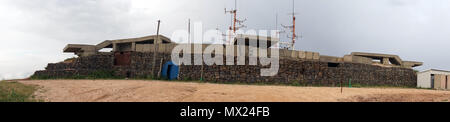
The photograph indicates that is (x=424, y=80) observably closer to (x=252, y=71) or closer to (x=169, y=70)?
(x=252, y=71)

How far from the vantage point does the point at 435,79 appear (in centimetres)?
2144

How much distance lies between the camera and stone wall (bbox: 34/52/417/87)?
18438 mm

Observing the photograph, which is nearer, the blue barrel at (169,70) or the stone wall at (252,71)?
the stone wall at (252,71)

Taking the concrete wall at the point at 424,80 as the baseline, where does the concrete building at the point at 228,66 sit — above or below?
above

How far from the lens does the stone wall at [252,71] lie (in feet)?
60.5

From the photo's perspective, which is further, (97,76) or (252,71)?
(97,76)

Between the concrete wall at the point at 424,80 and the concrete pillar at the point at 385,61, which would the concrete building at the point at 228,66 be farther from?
the concrete pillar at the point at 385,61

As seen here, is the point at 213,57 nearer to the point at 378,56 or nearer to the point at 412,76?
the point at 378,56

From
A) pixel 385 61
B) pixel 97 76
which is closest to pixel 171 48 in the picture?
pixel 97 76

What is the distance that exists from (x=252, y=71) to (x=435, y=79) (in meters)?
14.9

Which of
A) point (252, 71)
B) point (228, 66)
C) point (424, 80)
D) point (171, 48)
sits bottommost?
point (424, 80)

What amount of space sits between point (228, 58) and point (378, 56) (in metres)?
14.2

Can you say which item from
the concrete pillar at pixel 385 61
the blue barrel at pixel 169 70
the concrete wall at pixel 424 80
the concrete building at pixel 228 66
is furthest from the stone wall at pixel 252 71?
the concrete wall at pixel 424 80

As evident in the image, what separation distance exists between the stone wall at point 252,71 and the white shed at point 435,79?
1.80m
